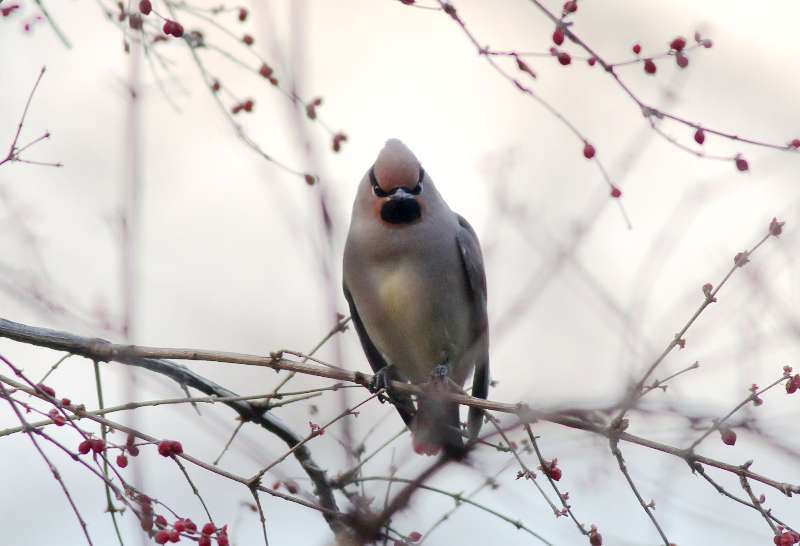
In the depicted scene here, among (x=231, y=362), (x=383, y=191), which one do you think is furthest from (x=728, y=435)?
(x=383, y=191)

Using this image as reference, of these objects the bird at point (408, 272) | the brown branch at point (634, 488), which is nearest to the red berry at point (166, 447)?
the brown branch at point (634, 488)

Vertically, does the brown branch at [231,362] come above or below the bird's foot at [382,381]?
below

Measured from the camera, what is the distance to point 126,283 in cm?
175

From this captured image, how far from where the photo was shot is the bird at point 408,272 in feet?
14.4

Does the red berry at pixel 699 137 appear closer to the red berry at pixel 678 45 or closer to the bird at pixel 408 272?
the red berry at pixel 678 45

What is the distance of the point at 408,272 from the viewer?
4.41 meters

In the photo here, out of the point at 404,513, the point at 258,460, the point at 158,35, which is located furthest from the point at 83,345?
the point at 404,513

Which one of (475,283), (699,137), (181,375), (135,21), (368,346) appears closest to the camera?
(135,21)

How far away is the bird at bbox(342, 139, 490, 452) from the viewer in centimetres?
438

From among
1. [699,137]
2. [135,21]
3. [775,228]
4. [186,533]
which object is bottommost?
[186,533]

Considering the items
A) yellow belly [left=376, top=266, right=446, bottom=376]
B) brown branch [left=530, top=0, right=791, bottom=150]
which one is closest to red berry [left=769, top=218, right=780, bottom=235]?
brown branch [left=530, top=0, right=791, bottom=150]

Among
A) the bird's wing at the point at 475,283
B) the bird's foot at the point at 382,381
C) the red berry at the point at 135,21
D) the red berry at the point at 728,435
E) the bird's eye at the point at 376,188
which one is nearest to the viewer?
the red berry at the point at 728,435

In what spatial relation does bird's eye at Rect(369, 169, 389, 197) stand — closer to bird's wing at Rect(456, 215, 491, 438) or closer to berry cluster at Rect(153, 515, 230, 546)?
bird's wing at Rect(456, 215, 491, 438)

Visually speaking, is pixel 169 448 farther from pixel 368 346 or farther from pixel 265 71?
pixel 368 346
